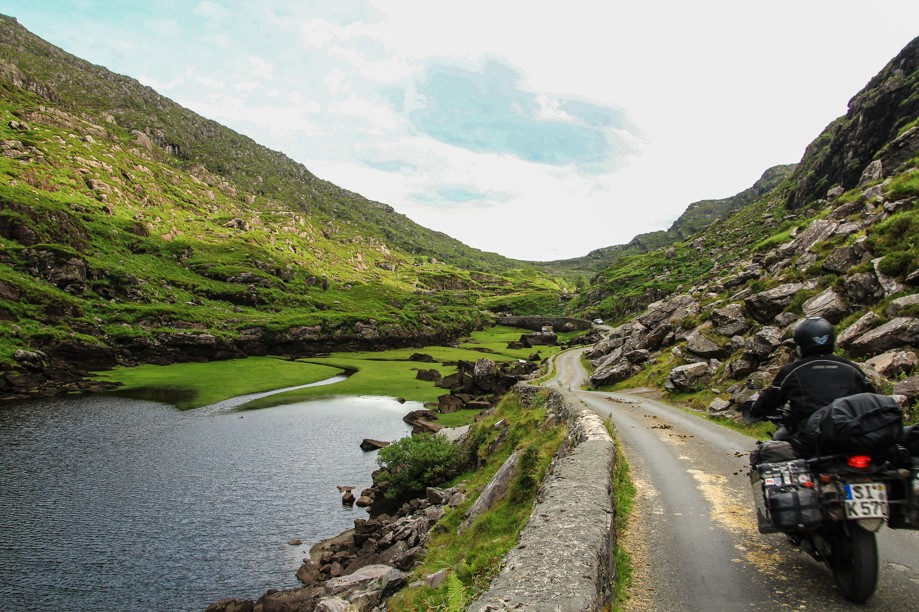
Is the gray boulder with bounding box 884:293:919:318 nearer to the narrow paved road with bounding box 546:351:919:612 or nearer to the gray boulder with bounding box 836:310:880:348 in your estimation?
the gray boulder with bounding box 836:310:880:348

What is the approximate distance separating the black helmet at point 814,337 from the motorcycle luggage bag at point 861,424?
1.64 metres

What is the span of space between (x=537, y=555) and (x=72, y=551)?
3207 cm

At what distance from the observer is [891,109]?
104 meters

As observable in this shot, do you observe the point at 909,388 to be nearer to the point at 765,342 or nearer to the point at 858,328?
the point at 858,328

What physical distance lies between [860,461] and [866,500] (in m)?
0.53

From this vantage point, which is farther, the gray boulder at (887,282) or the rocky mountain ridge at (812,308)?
the gray boulder at (887,282)

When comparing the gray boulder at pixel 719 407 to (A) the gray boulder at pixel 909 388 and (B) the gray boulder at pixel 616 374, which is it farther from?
(B) the gray boulder at pixel 616 374

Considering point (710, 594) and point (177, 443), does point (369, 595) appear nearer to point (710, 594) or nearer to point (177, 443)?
point (710, 594)

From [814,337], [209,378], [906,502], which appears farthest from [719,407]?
[209,378]

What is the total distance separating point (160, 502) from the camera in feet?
111

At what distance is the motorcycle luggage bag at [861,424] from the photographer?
6242 millimetres

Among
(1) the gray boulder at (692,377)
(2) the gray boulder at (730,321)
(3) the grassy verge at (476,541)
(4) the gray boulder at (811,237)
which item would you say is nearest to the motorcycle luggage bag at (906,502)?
(3) the grassy verge at (476,541)

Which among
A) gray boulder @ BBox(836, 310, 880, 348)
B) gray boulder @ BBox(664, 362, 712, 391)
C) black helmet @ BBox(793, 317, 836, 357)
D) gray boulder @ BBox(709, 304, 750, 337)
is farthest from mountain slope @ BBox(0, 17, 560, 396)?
gray boulder @ BBox(836, 310, 880, 348)

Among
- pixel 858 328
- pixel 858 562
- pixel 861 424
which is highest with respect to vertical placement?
pixel 858 328
